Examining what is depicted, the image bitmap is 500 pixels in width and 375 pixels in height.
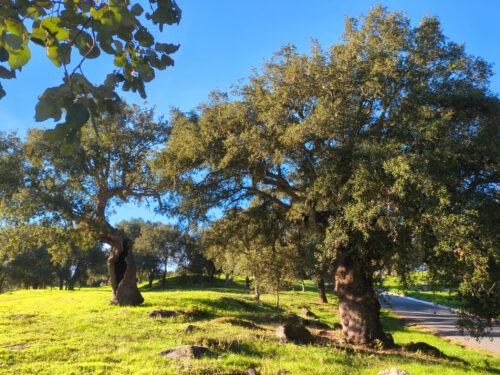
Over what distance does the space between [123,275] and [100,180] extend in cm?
712

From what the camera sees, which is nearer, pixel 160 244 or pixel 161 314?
pixel 161 314

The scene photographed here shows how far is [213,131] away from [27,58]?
1263 centimetres

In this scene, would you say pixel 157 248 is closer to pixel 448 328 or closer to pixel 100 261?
pixel 100 261

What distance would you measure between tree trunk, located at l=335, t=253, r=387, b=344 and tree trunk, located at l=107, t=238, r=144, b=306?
14.2 m

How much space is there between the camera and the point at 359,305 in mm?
14281

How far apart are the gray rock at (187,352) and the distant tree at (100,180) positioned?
10.7m

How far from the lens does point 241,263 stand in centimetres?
2648

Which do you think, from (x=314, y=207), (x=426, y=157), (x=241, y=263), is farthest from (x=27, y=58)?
(x=241, y=263)

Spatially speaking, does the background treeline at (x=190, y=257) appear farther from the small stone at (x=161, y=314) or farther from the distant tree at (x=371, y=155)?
the small stone at (x=161, y=314)

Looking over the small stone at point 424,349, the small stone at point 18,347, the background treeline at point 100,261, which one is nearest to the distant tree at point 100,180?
the small stone at point 18,347

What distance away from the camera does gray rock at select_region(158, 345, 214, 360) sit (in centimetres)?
816

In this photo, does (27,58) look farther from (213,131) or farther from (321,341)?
(321,341)

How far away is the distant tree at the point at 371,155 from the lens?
10.3 meters

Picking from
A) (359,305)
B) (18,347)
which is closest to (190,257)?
(359,305)
